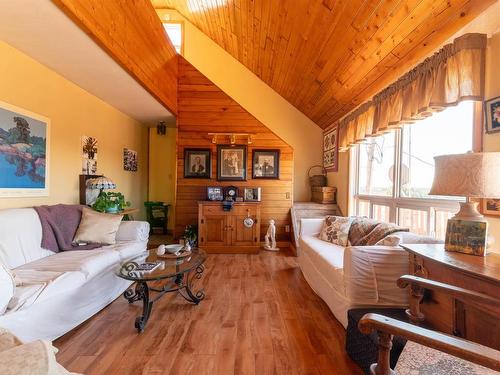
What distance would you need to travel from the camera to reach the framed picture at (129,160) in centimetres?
456

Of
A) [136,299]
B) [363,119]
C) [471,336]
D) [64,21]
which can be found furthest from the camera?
[363,119]

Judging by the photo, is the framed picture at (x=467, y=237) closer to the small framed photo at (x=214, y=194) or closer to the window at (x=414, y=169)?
the window at (x=414, y=169)

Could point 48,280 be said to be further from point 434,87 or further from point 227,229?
point 434,87

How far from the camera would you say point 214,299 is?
260cm

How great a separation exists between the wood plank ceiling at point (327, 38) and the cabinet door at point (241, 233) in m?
2.36

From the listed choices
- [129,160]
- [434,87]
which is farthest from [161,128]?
[434,87]

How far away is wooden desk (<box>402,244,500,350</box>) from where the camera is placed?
1.14 meters

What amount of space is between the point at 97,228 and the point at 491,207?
3479 millimetres

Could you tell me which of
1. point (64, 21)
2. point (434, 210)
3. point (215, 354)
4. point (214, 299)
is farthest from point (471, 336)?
point (64, 21)

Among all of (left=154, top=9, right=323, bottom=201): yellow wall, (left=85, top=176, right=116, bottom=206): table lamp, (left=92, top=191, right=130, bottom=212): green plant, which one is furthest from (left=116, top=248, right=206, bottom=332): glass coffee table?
(left=154, top=9, right=323, bottom=201): yellow wall

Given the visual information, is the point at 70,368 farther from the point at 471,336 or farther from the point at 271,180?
the point at 271,180

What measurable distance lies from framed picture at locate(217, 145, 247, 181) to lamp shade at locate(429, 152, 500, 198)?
11.5 feet

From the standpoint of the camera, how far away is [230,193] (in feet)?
14.7

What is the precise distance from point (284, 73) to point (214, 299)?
345 cm
